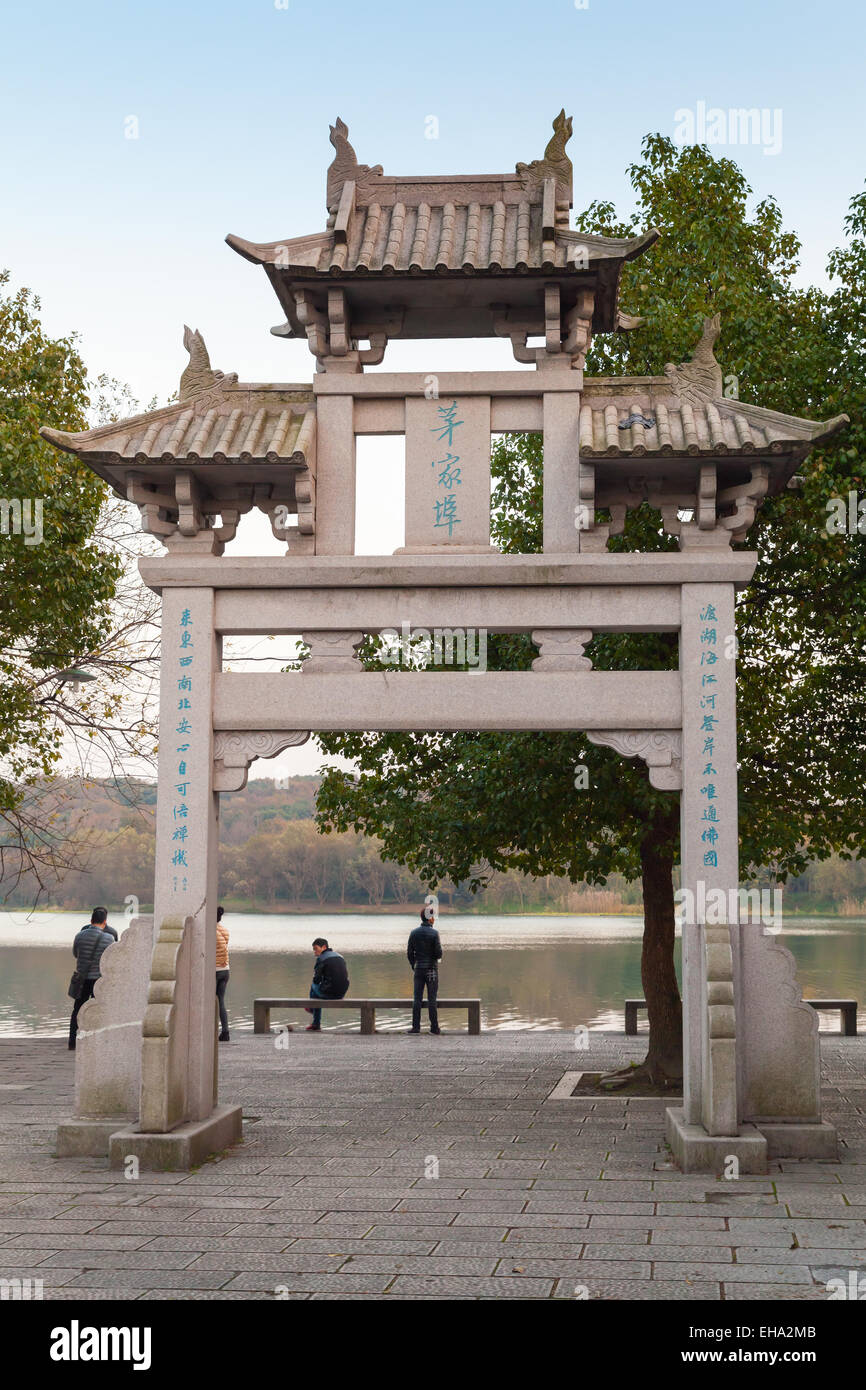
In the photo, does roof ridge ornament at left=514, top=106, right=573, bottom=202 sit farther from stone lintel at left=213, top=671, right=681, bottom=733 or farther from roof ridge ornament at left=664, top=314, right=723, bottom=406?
stone lintel at left=213, top=671, right=681, bottom=733

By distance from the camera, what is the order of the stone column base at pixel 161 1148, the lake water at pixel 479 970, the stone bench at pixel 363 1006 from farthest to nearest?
1. the lake water at pixel 479 970
2. the stone bench at pixel 363 1006
3. the stone column base at pixel 161 1148

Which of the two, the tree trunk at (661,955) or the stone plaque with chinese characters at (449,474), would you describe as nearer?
the stone plaque with chinese characters at (449,474)

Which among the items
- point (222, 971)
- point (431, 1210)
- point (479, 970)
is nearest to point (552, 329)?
point (431, 1210)

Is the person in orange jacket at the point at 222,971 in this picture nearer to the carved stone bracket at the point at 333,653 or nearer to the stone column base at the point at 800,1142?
the carved stone bracket at the point at 333,653

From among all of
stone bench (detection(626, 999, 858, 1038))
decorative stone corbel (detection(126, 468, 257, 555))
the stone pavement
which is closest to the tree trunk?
the stone pavement

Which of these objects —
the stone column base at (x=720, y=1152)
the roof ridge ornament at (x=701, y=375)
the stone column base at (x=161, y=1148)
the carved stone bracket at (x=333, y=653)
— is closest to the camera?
the stone column base at (x=720, y=1152)

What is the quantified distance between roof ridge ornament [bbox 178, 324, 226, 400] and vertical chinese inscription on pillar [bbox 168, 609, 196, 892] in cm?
158

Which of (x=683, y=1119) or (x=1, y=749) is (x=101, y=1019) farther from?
(x=1, y=749)

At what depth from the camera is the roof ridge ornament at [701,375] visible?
8141mm

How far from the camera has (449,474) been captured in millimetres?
7969

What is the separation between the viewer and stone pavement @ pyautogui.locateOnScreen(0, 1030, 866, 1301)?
16.3 ft

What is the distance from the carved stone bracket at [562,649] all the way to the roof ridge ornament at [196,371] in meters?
2.77

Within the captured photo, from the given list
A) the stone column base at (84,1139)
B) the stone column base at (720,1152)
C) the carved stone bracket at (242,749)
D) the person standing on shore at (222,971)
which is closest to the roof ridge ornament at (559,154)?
the carved stone bracket at (242,749)
